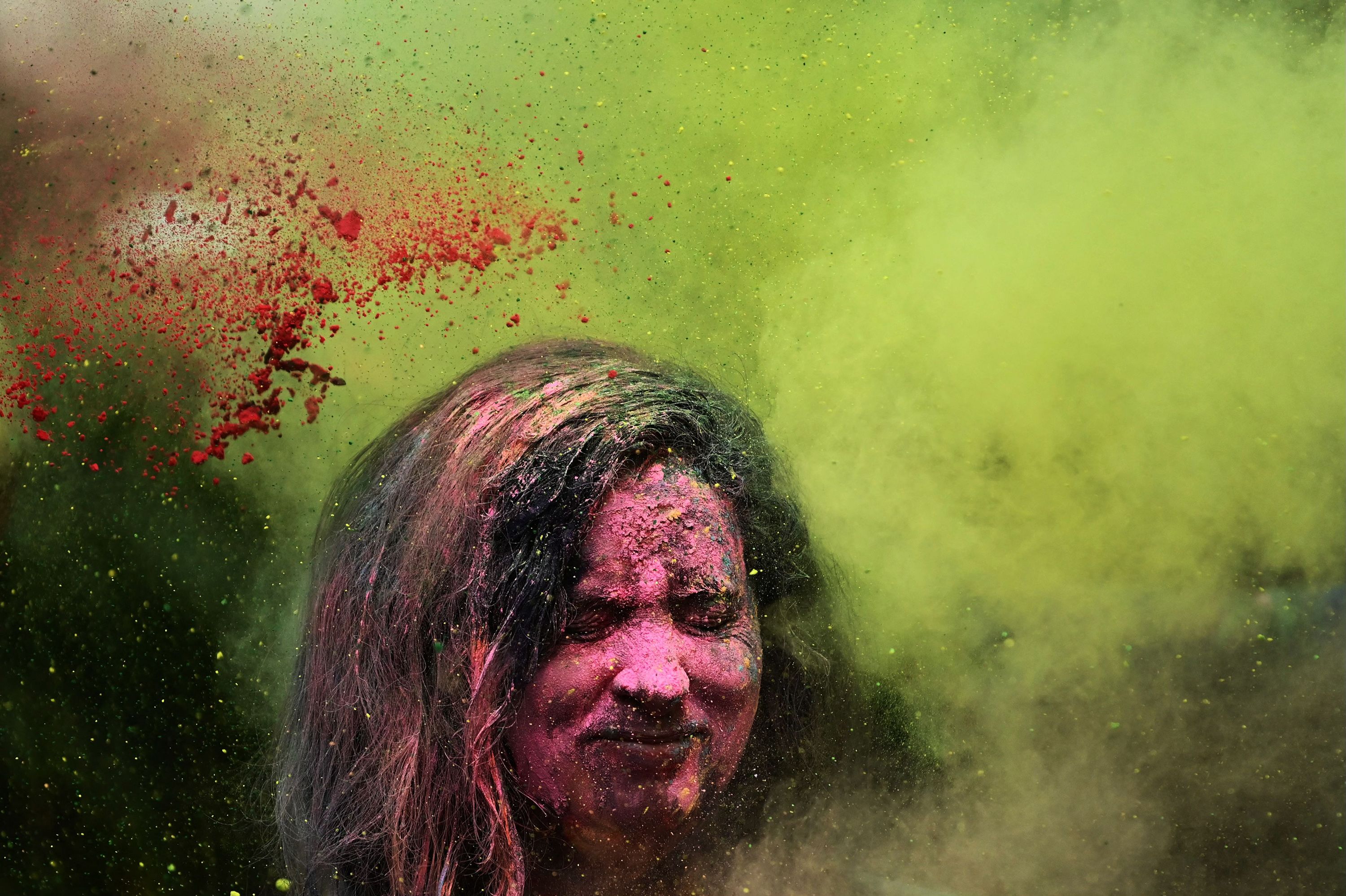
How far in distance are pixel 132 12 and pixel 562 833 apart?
121 centimetres

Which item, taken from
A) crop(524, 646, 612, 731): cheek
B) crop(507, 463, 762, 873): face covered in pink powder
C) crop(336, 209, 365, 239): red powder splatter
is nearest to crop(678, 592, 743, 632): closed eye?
crop(507, 463, 762, 873): face covered in pink powder

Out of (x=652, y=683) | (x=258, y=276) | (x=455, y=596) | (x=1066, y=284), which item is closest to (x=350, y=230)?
(x=258, y=276)

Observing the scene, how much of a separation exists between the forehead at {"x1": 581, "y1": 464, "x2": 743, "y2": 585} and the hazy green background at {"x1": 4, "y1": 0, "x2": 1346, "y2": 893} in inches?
10.9

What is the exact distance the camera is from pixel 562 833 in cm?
160

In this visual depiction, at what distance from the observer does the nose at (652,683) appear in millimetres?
1486

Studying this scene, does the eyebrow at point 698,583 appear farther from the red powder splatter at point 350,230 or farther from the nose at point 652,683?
the red powder splatter at point 350,230

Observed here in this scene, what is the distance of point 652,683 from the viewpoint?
1486 millimetres

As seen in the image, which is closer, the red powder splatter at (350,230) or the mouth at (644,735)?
the mouth at (644,735)

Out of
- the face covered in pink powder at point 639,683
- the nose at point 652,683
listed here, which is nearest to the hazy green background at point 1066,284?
the face covered in pink powder at point 639,683

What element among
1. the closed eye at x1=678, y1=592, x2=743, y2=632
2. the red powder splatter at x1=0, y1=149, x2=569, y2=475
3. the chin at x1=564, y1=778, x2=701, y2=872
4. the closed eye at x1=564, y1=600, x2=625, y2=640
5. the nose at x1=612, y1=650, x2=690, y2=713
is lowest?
the chin at x1=564, y1=778, x2=701, y2=872

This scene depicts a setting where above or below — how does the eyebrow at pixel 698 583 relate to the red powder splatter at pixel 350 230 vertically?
below

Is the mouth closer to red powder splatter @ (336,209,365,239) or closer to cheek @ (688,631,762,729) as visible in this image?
cheek @ (688,631,762,729)

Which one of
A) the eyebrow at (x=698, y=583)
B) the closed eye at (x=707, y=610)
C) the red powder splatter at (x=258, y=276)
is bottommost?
the closed eye at (x=707, y=610)

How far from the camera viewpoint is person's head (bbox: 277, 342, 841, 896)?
1531 mm
